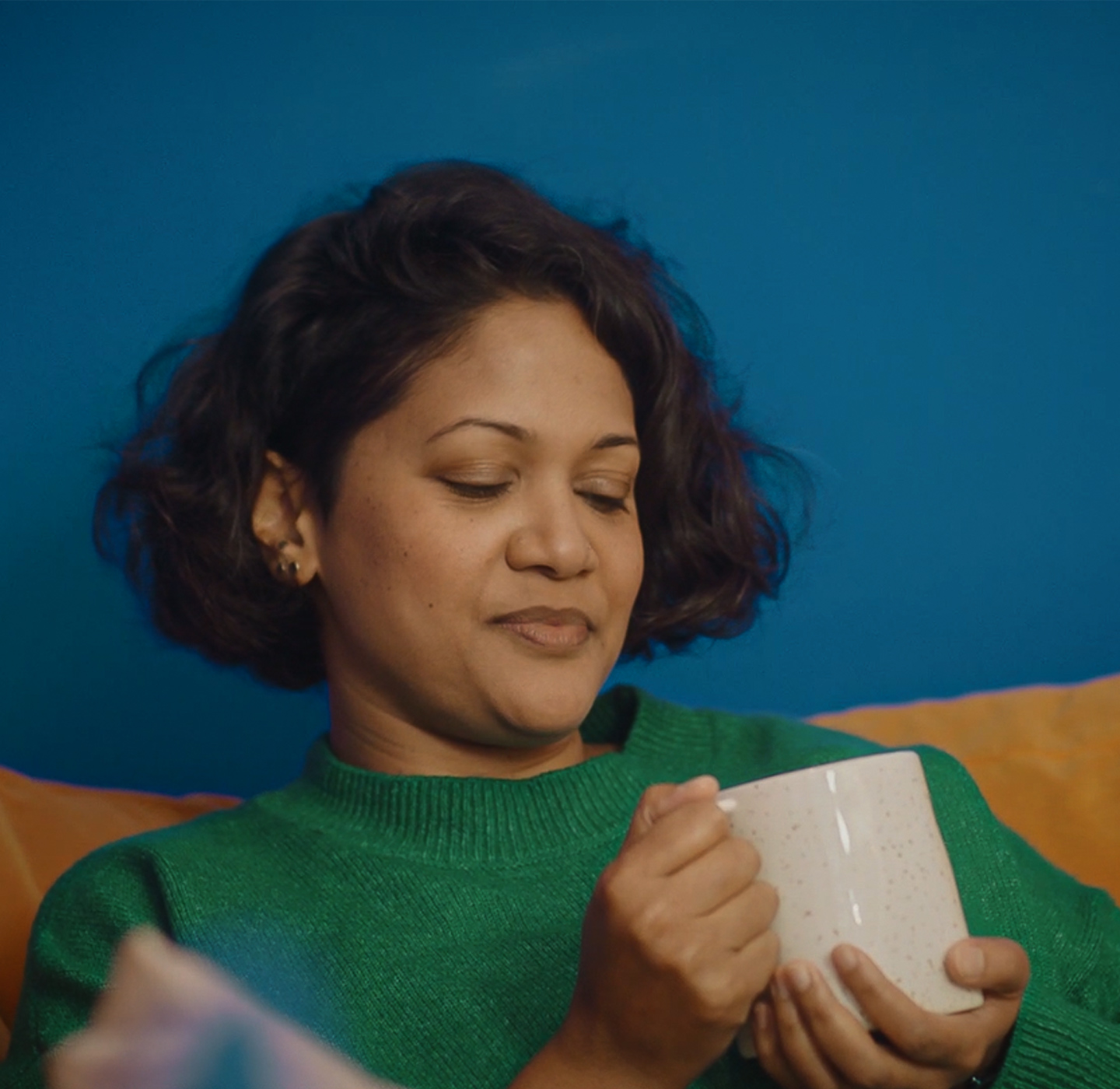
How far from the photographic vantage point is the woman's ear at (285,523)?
118 cm

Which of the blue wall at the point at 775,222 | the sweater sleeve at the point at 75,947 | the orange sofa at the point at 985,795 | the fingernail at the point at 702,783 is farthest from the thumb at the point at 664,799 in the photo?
the blue wall at the point at 775,222

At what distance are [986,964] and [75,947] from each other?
639mm

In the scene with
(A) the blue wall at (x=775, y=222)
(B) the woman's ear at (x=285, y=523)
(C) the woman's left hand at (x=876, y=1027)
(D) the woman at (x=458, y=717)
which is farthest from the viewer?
(A) the blue wall at (x=775, y=222)

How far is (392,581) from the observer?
1.07 meters

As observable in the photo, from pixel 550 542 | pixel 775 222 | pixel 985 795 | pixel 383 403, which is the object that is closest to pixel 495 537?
pixel 550 542

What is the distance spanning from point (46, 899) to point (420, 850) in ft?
0.94

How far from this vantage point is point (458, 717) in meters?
1.09

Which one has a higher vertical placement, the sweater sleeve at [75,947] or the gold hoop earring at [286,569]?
the gold hoop earring at [286,569]

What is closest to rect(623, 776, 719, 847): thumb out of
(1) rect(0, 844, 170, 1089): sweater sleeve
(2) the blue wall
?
(1) rect(0, 844, 170, 1089): sweater sleeve

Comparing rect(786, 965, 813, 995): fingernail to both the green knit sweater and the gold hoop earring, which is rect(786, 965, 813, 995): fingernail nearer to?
the green knit sweater

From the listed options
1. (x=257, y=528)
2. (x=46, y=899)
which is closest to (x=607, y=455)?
(x=257, y=528)

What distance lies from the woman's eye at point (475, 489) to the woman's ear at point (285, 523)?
0.16 m

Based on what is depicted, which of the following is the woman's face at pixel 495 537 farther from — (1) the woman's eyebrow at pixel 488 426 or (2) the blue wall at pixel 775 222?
(2) the blue wall at pixel 775 222

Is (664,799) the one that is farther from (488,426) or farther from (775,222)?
(775,222)
